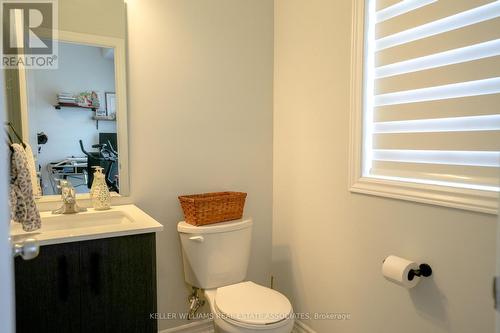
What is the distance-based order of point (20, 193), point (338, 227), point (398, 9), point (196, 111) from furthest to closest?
point (196, 111) → point (338, 227) → point (398, 9) → point (20, 193)

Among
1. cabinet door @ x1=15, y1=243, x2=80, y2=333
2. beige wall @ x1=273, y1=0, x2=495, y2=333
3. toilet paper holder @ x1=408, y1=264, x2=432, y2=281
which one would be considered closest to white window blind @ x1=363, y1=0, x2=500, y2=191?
beige wall @ x1=273, y1=0, x2=495, y2=333

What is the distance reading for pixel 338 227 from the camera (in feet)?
5.82

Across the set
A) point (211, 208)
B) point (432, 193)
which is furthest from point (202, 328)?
point (432, 193)

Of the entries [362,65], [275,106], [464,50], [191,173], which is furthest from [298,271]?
[464,50]

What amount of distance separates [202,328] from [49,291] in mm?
1159

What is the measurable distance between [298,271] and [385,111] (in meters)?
1.16

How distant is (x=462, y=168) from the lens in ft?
4.04

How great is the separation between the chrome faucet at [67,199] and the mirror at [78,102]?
0.13 ft

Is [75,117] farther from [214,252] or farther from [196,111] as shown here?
[214,252]

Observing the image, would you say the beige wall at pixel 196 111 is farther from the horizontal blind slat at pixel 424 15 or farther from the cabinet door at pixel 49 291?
the horizontal blind slat at pixel 424 15

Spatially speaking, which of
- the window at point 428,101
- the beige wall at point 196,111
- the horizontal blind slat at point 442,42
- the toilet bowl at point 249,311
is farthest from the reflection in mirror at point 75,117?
the horizontal blind slat at point 442,42

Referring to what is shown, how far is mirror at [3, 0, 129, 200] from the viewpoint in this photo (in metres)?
1.57

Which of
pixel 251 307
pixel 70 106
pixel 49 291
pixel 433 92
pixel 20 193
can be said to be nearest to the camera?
pixel 20 193

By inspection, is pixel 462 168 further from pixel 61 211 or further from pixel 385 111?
pixel 61 211
